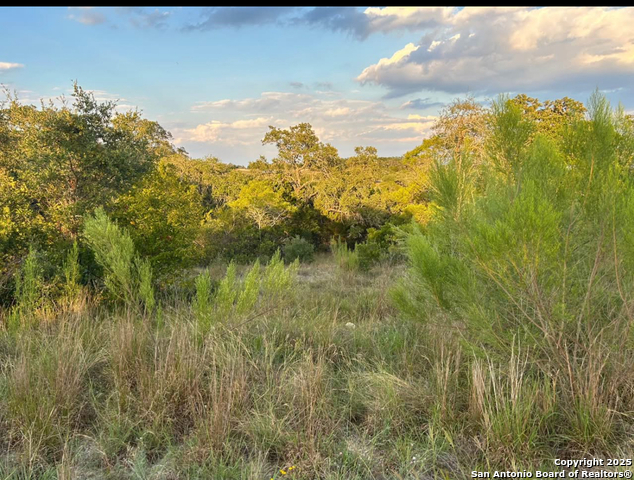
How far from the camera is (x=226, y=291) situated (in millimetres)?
3229

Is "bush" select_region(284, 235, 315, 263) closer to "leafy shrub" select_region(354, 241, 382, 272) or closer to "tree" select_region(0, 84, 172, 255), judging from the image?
"leafy shrub" select_region(354, 241, 382, 272)

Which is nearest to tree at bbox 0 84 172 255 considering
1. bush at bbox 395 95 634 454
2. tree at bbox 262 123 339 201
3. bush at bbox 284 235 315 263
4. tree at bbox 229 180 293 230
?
bush at bbox 395 95 634 454

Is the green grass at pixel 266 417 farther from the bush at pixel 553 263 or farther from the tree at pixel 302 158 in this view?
the tree at pixel 302 158

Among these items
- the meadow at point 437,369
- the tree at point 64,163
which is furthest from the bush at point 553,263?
the tree at point 64,163

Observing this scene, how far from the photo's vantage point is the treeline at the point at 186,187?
529 centimetres

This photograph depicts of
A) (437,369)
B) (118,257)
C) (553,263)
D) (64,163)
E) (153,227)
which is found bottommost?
(437,369)

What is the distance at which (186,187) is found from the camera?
38.3 feet

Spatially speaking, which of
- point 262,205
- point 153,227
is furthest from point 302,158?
point 153,227

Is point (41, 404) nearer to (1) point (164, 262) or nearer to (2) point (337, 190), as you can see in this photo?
(1) point (164, 262)

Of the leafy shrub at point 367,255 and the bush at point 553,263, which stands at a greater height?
the bush at point 553,263

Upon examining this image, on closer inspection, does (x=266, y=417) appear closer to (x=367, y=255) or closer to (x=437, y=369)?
(x=437, y=369)

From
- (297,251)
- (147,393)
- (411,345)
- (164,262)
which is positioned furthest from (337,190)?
(147,393)

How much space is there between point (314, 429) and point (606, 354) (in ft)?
5.68

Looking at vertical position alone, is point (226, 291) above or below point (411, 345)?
above
